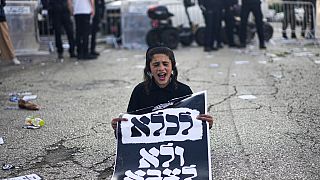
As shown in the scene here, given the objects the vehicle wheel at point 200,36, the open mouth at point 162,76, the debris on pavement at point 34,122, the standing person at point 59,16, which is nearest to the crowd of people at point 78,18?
the standing person at point 59,16

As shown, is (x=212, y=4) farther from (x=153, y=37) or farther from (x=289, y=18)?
(x=289, y=18)

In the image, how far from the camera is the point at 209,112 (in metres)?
5.62

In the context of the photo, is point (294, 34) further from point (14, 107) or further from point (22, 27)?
point (14, 107)

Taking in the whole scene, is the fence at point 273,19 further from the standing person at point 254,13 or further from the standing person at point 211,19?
the standing person at point 254,13

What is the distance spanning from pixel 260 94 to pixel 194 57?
4.01 meters

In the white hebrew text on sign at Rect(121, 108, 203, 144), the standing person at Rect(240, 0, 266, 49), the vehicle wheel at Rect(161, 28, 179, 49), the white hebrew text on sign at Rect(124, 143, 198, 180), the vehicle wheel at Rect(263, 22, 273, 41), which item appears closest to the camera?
the white hebrew text on sign at Rect(124, 143, 198, 180)

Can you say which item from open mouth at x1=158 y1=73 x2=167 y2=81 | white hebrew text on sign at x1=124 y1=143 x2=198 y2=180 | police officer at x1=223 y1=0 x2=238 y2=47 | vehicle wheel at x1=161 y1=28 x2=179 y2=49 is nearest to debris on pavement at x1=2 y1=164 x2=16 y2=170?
white hebrew text on sign at x1=124 y1=143 x2=198 y2=180

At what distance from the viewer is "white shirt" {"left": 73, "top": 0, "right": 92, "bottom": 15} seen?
10.1 meters

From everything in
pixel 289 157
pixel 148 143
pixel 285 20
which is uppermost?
pixel 285 20

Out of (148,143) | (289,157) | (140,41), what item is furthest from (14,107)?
(140,41)

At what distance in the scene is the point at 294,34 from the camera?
41.8 ft

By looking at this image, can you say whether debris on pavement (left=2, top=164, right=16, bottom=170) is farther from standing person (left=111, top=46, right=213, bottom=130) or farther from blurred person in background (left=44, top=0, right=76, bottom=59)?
blurred person in background (left=44, top=0, right=76, bottom=59)

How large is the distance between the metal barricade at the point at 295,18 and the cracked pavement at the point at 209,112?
100 inches

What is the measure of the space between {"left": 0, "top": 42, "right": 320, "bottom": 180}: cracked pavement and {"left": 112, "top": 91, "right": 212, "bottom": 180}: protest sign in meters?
0.25
